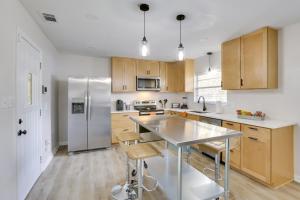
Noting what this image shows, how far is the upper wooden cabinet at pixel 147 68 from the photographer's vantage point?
4.96 m

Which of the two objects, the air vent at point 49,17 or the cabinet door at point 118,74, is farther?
the cabinet door at point 118,74

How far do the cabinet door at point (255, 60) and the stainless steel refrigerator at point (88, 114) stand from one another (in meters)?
3.05

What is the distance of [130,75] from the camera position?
4816 millimetres

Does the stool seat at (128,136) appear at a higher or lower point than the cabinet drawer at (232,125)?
lower

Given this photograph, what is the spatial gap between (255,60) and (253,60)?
0.04 m

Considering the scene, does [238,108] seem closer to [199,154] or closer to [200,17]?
[199,154]

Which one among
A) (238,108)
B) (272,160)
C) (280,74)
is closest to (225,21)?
(280,74)

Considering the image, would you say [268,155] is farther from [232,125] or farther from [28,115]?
[28,115]

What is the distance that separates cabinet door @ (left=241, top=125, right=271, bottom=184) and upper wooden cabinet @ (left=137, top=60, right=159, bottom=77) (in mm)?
3112

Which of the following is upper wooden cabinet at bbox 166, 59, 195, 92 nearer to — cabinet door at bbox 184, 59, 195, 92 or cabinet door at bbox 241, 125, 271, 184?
cabinet door at bbox 184, 59, 195, 92

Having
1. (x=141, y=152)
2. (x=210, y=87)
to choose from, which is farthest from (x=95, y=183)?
(x=210, y=87)

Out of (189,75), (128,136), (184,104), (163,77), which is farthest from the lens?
(184,104)

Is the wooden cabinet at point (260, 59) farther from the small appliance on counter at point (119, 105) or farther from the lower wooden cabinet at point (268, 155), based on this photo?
the small appliance on counter at point (119, 105)

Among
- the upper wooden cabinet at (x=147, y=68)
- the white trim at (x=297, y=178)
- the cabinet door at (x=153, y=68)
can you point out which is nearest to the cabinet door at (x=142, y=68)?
the upper wooden cabinet at (x=147, y=68)
